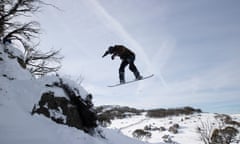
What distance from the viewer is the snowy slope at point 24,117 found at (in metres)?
5.71

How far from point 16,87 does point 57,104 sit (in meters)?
1.32

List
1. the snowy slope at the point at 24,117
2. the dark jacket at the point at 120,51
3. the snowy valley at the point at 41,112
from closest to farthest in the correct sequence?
the snowy slope at the point at 24,117 → the snowy valley at the point at 41,112 → the dark jacket at the point at 120,51

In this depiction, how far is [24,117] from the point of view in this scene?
6480 mm

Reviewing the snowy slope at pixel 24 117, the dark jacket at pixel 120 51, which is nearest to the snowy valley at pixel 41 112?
the snowy slope at pixel 24 117

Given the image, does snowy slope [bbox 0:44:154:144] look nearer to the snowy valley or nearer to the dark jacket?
the snowy valley

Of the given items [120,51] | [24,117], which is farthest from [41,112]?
[120,51]

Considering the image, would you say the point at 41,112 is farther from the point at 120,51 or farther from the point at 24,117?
the point at 120,51

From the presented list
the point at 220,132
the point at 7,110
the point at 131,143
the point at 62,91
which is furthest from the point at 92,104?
the point at 220,132

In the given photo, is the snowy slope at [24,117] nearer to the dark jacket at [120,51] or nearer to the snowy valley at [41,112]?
the snowy valley at [41,112]

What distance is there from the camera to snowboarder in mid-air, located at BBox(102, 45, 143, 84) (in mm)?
10250

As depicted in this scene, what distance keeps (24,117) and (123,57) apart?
505 centimetres

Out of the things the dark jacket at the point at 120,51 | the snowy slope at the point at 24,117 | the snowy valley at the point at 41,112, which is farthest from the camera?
the dark jacket at the point at 120,51

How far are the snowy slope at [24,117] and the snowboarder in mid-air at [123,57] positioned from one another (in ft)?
7.01

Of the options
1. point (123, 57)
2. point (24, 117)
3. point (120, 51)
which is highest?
point (120, 51)
